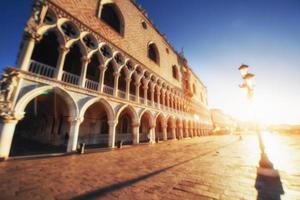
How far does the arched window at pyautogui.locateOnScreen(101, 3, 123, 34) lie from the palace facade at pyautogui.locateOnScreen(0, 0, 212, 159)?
97 mm

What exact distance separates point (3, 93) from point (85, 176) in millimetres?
5737

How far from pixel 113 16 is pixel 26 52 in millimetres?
10741

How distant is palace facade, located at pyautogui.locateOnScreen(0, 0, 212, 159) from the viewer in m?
7.10

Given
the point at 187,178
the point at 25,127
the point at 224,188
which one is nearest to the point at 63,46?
the point at 187,178

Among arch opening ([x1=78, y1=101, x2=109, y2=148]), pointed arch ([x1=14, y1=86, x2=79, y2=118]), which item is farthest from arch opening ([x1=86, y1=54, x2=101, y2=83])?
pointed arch ([x1=14, y1=86, x2=79, y2=118])

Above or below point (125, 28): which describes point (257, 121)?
below

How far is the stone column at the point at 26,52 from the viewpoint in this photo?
681 centimetres

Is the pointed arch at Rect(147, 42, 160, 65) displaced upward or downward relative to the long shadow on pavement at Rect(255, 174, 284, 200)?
upward

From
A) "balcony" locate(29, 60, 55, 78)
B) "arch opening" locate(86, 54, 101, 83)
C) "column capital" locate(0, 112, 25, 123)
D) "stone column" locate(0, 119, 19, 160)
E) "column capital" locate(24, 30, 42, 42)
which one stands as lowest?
"stone column" locate(0, 119, 19, 160)

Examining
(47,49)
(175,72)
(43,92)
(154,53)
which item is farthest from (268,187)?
(175,72)

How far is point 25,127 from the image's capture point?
18.3 m

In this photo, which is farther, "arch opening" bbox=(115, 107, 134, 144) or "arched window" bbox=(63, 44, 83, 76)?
"arch opening" bbox=(115, 107, 134, 144)

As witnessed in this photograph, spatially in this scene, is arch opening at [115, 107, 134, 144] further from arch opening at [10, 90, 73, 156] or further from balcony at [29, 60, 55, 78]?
balcony at [29, 60, 55, 78]

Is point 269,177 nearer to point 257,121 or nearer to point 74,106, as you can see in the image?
point 257,121
